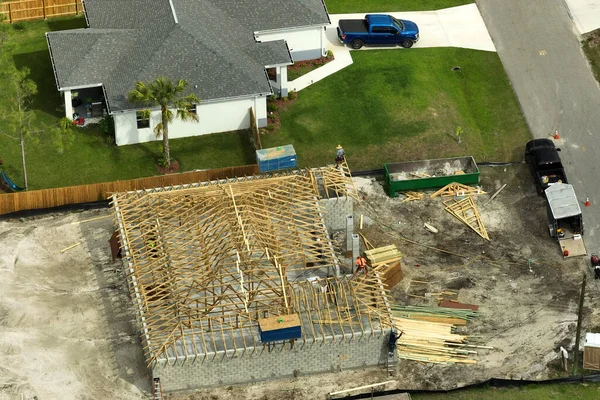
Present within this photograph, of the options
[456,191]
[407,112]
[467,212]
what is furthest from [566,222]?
[407,112]

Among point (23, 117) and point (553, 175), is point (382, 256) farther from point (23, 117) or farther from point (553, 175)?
point (23, 117)

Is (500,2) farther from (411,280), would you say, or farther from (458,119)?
(411,280)

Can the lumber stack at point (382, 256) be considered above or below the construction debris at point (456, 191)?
below

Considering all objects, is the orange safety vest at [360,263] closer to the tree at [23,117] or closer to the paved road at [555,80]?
the paved road at [555,80]

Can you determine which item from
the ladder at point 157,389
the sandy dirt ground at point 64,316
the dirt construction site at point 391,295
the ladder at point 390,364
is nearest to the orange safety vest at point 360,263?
the dirt construction site at point 391,295

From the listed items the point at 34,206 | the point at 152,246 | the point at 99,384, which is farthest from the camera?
the point at 34,206

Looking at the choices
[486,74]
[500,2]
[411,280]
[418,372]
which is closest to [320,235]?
[411,280]
